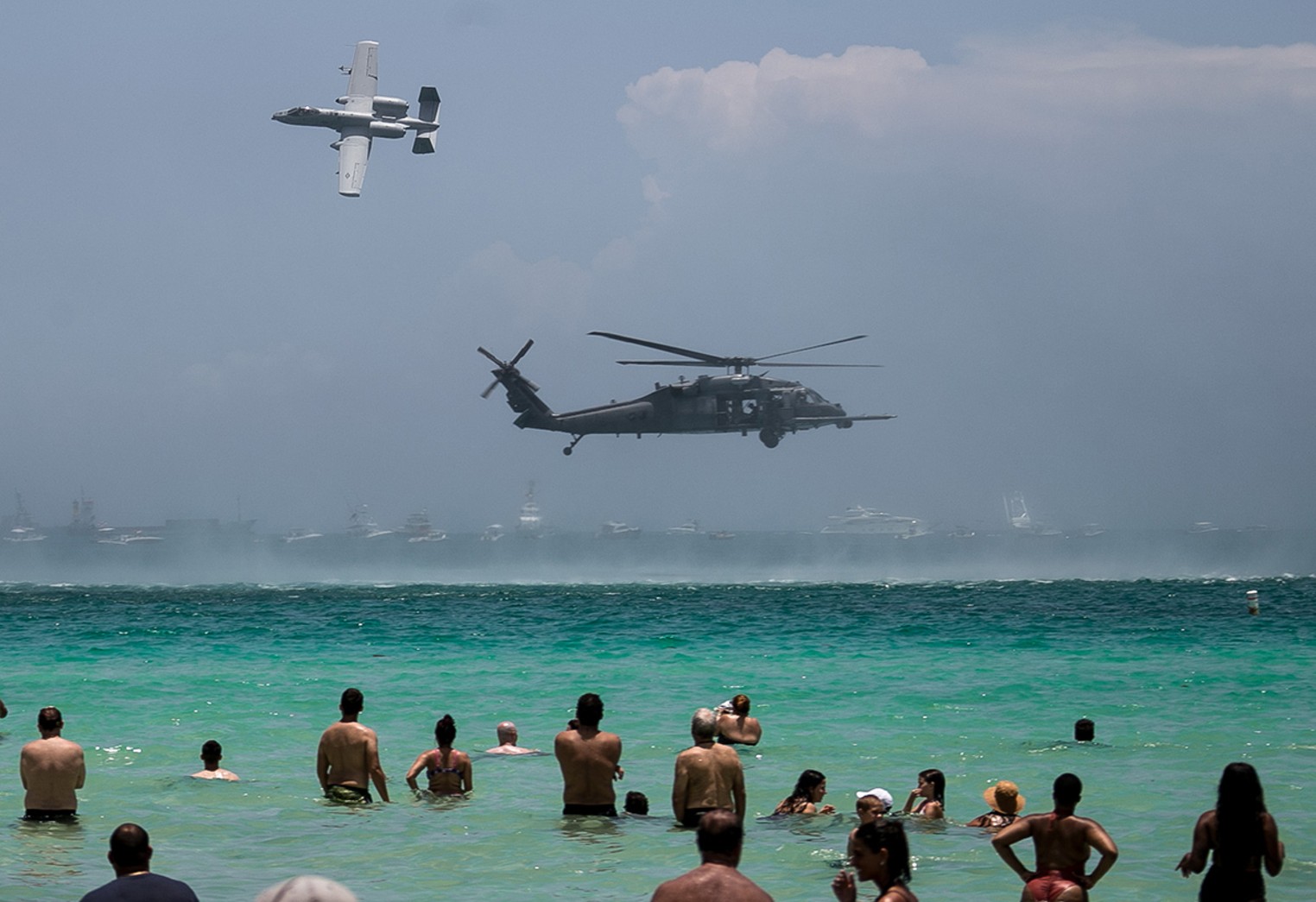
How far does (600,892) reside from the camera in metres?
12.6

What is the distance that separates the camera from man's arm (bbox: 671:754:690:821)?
13727 millimetres

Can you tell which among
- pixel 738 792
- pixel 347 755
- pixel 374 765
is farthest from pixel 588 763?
pixel 347 755

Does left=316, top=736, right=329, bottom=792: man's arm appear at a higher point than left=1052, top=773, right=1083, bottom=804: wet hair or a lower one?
lower

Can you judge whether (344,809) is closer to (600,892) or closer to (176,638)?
(600,892)

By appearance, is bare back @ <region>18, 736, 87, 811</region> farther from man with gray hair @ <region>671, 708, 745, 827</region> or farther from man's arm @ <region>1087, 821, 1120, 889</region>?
man's arm @ <region>1087, 821, 1120, 889</region>

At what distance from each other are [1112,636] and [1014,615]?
1002cm

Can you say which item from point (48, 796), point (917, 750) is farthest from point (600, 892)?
point (917, 750)

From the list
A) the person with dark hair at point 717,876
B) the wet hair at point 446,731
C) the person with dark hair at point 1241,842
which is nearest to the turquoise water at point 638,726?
the wet hair at point 446,731

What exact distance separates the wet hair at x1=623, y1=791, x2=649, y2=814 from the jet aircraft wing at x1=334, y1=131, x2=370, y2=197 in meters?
36.1

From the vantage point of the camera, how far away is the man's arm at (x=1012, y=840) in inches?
382

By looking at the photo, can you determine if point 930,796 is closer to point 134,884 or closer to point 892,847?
point 892,847

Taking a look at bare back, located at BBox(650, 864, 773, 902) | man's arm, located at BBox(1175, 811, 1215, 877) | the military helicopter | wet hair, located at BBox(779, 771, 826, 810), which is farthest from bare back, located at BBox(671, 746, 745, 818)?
the military helicopter

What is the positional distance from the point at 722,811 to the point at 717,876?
0.38 m

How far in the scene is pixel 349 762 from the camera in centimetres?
1539
